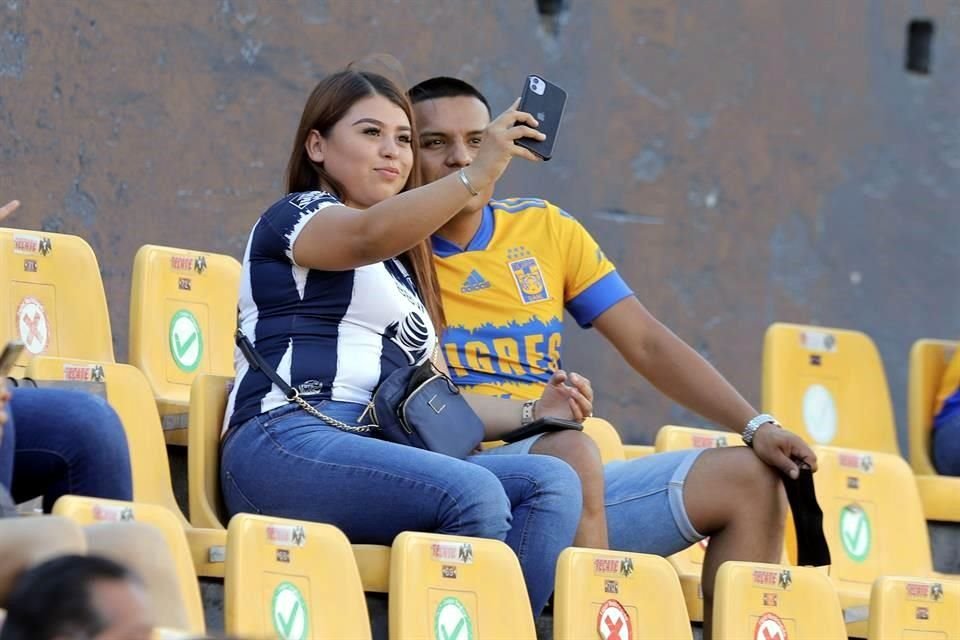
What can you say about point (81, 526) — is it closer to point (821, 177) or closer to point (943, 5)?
point (821, 177)

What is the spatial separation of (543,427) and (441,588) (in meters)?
0.47

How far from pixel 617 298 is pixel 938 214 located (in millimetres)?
3055

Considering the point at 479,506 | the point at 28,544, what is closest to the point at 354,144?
the point at 479,506

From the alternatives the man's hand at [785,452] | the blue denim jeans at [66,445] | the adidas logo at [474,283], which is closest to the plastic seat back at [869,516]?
the man's hand at [785,452]

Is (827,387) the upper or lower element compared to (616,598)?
upper

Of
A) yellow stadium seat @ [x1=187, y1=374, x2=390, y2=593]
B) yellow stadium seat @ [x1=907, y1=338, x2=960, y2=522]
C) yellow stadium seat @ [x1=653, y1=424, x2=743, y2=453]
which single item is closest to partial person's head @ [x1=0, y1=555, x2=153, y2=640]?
yellow stadium seat @ [x1=187, y1=374, x2=390, y2=593]

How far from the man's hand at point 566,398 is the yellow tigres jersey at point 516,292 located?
0.20 metres

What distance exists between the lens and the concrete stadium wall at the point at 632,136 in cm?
477

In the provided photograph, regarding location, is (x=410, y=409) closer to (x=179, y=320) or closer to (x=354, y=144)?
(x=354, y=144)

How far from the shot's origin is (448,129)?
149 inches

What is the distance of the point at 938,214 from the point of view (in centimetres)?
661

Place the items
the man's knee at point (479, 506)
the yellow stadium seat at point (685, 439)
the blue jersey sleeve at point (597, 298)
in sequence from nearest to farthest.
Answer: the man's knee at point (479, 506), the blue jersey sleeve at point (597, 298), the yellow stadium seat at point (685, 439)

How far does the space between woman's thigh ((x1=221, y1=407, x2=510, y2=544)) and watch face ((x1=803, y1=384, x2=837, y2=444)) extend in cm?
191

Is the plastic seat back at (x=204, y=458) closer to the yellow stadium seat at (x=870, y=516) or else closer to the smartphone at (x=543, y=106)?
the smartphone at (x=543, y=106)
